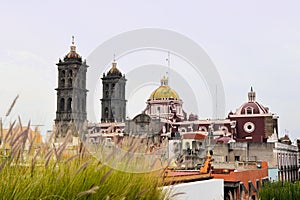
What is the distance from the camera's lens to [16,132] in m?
2.19

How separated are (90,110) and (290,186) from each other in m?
5.69

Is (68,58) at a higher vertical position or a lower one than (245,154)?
higher

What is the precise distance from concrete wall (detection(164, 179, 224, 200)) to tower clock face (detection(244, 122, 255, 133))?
90.6ft

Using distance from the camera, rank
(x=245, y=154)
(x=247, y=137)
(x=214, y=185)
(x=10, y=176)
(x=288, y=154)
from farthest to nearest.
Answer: (x=247, y=137)
(x=288, y=154)
(x=245, y=154)
(x=214, y=185)
(x=10, y=176)

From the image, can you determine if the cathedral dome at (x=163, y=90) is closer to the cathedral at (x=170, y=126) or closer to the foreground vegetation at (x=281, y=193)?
the cathedral at (x=170, y=126)

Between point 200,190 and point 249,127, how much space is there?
29163mm

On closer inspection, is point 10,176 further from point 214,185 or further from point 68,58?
point 68,58

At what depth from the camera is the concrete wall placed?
15.1 ft

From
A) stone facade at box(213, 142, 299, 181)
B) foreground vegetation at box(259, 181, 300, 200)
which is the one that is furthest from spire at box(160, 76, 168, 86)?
stone facade at box(213, 142, 299, 181)

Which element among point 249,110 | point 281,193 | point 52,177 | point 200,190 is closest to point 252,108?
point 249,110

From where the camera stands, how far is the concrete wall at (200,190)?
181 inches

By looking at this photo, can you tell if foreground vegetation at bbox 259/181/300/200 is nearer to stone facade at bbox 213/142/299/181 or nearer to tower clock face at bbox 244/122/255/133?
stone facade at bbox 213/142/299/181

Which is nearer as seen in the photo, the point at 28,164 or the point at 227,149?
the point at 28,164

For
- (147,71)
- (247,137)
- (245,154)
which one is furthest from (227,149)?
(147,71)
